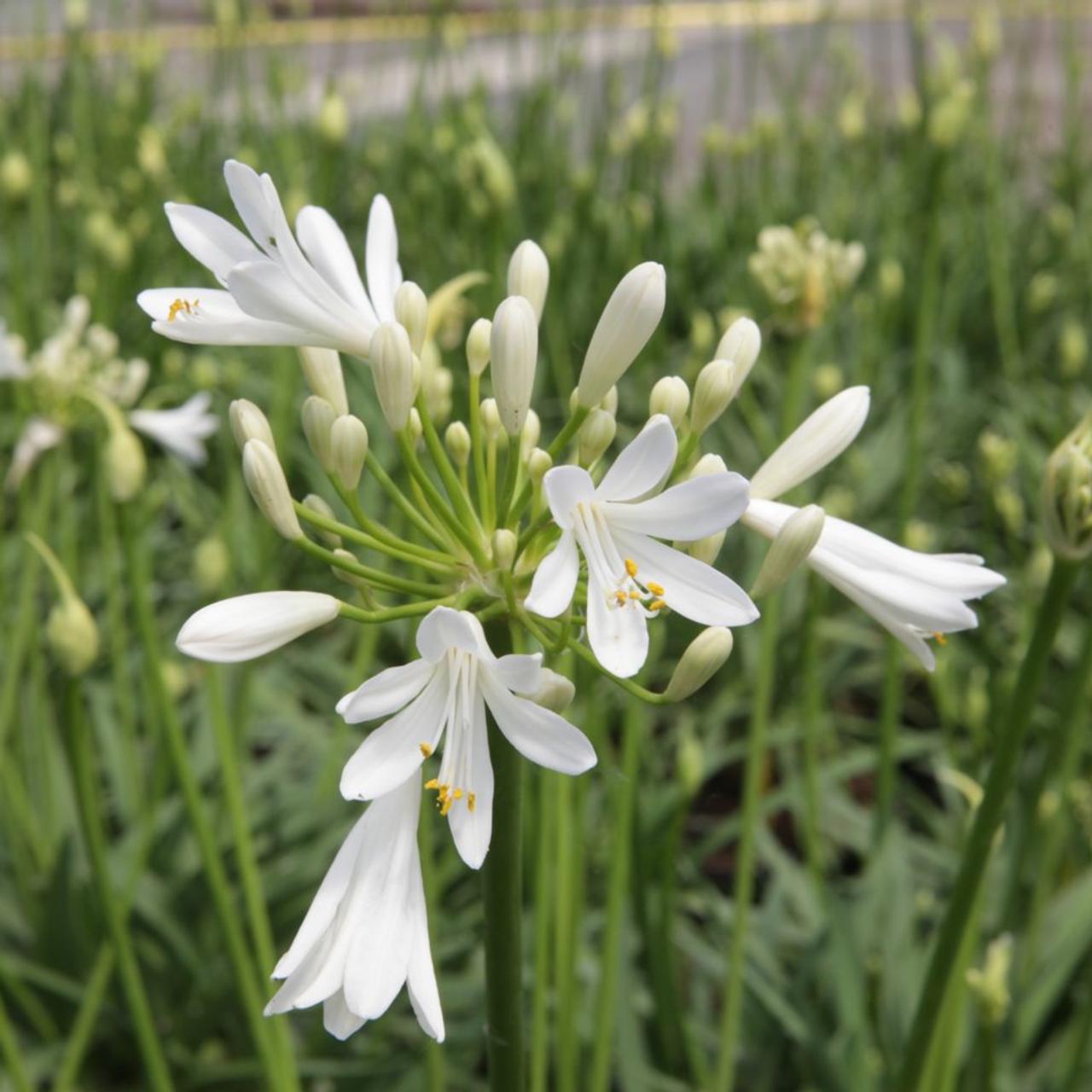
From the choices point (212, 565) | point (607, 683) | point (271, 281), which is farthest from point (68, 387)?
point (271, 281)

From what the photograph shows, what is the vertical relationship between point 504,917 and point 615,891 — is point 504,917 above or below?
above

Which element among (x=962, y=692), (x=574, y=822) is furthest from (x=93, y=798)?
(x=962, y=692)

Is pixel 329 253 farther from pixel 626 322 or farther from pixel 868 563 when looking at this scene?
pixel 868 563

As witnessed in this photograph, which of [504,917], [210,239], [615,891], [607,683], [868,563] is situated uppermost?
[210,239]

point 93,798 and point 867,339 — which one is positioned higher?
point 93,798

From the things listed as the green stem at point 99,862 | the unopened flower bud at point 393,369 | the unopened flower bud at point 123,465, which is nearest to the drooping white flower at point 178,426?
the unopened flower bud at point 123,465

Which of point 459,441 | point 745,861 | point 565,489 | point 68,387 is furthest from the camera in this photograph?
point 68,387

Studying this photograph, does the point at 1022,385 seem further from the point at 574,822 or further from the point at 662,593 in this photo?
the point at 662,593

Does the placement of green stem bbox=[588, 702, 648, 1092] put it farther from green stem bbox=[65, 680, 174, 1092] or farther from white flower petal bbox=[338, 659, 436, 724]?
white flower petal bbox=[338, 659, 436, 724]
